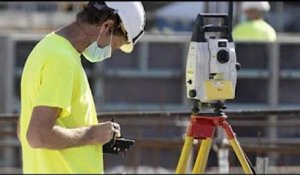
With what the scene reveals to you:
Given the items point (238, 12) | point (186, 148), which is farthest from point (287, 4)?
point (186, 148)

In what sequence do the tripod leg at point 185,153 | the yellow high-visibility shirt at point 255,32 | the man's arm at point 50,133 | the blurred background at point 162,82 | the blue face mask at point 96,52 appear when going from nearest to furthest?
the man's arm at point 50,133 < the blue face mask at point 96,52 < the tripod leg at point 185,153 < the blurred background at point 162,82 < the yellow high-visibility shirt at point 255,32

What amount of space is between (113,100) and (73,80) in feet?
17.9

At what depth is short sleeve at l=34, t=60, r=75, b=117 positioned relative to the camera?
3.17m

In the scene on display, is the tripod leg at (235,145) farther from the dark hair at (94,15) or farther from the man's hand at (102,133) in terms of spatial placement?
the dark hair at (94,15)

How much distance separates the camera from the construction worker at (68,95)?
10.4ft

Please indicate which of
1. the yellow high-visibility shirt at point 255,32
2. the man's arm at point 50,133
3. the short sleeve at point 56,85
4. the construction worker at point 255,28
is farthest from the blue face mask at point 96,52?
the yellow high-visibility shirt at point 255,32

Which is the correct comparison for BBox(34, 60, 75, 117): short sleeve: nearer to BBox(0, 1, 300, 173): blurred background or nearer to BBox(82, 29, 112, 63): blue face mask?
BBox(82, 29, 112, 63): blue face mask

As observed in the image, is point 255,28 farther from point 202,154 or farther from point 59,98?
point 59,98

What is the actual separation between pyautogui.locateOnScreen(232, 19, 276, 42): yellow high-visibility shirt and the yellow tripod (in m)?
4.50

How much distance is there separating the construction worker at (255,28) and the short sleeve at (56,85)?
18.0 ft

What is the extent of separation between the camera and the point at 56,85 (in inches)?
125

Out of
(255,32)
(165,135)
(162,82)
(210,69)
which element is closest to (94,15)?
(210,69)

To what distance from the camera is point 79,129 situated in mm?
3277

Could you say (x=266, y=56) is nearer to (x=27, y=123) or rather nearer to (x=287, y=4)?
(x=27, y=123)
